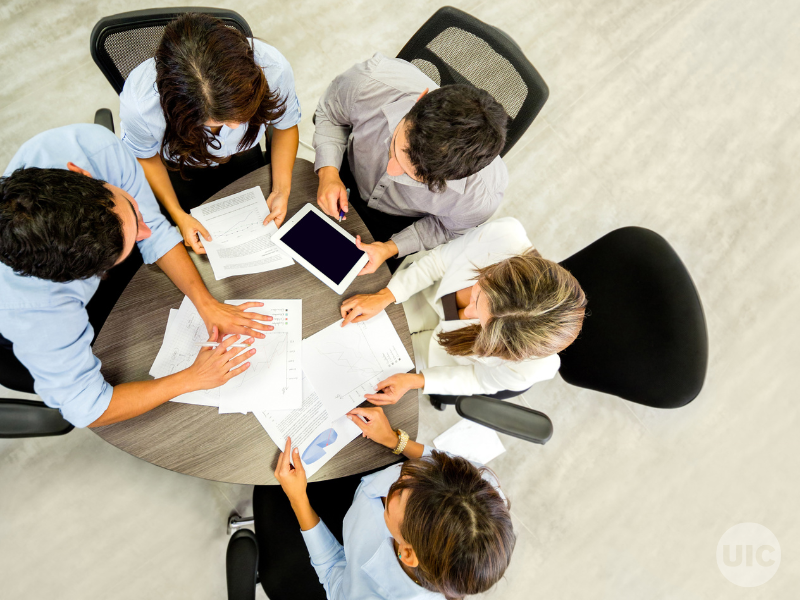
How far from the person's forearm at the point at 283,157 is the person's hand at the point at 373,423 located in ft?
2.22

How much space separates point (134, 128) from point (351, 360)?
0.86 m

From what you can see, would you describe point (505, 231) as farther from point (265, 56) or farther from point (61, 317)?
point (61, 317)

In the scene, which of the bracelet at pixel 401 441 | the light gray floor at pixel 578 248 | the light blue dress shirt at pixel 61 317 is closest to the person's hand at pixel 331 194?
the light blue dress shirt at pixel 61 317

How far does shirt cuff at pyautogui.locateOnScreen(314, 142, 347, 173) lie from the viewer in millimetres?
1437

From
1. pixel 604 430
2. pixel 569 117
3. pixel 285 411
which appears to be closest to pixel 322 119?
pixel 285 411

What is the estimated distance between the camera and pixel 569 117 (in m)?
2.39

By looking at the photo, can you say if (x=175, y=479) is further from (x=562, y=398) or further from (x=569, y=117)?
(x=569, y=117)

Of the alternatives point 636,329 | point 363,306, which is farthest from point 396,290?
point 636,329

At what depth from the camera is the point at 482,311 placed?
122cm

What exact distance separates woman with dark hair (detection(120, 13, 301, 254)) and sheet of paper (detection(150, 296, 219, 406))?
0.62 feet

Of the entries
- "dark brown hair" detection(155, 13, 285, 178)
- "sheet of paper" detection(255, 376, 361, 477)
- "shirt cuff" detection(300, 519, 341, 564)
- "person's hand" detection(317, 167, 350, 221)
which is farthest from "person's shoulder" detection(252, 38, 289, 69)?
"shirt cuff" detection(300, 519, 341, 564)

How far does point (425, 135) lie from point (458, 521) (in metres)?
0.88

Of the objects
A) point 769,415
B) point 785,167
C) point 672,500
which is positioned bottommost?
point 672,500

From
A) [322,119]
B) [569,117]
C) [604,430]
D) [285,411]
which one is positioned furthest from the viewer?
[569,117]
